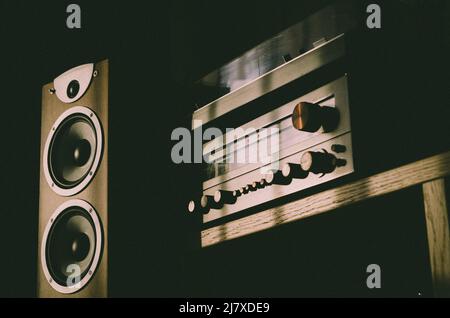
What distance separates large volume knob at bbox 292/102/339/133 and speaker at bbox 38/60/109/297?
0.47 metres

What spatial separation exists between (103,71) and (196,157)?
11.5 inches

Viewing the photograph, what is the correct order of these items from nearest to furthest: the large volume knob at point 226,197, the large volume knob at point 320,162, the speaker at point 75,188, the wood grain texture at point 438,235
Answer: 1. the wood grain texture at point 438,235
2. the large volume knob at point 320,162
3. the large volume knob at point 226,197
4. the speaker at point 75,188

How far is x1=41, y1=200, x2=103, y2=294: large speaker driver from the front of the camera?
1.27 meters

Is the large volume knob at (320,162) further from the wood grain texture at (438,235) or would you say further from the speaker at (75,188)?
the speaker at (75,188)

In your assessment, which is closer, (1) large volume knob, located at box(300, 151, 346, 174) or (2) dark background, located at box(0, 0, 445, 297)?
(1) large volume knob, located at box(300, 151, 346, 174)

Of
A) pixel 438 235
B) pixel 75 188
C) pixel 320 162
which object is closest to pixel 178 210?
pixel 75 188

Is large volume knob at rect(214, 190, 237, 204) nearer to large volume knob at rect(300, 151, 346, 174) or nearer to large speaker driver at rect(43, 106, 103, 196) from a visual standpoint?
large volume knob at rect(300, 151, 346, 174)

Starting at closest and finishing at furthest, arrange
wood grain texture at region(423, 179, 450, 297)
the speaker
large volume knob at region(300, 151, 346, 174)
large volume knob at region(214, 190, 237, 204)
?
wood grain texture at region(423, 179, 450, 297), large volume knob at region(300, 151, 346, 174), large volume knob at region(214, 190, 237, 204), the speaker

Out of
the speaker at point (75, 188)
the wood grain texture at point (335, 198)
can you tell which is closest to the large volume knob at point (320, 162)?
the wood grain texture at point (335, 198)

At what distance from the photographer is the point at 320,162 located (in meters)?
0.94

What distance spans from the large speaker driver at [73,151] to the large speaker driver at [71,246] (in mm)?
46

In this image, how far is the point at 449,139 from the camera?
0.99 meters

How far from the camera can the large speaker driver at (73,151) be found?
1326 mm

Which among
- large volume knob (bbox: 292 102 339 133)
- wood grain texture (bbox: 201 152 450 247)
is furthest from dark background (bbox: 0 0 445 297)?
large volume knob (bbox: 292 102 339 133)
